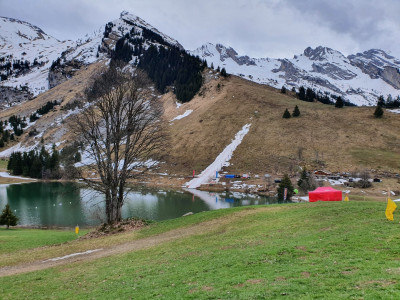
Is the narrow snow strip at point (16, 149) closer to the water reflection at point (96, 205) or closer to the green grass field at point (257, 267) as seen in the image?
the water reflection at point (96, 205)

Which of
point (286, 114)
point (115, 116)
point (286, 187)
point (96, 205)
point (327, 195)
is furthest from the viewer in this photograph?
point (286, 114)

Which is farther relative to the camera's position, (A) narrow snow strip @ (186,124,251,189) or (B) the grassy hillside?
(A) narrow snow strip @ (186,124,251,189)

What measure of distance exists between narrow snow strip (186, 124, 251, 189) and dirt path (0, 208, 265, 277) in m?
61.5

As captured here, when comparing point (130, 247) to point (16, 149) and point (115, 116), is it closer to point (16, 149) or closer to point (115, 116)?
point (115, 116)

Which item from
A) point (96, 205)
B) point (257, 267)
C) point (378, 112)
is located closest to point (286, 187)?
point (96, 205)

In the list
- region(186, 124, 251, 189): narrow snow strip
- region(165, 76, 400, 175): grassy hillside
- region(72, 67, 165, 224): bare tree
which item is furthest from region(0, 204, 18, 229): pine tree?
region(186, 124, 251, 189): narrow snow strip

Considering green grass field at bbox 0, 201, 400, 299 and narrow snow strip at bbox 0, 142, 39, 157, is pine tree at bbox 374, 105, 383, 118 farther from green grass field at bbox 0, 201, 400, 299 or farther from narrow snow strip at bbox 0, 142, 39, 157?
narrow snow strip at bbox 0, 142, 39, 157

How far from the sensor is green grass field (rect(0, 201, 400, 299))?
811 cm

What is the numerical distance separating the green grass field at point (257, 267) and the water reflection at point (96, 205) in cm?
2752

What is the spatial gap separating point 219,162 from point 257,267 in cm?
8227

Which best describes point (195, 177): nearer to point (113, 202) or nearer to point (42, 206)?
point (42, 206)

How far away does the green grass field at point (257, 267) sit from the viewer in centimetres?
811

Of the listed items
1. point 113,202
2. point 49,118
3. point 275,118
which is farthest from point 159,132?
point 49,118

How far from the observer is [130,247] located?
1920 cm
